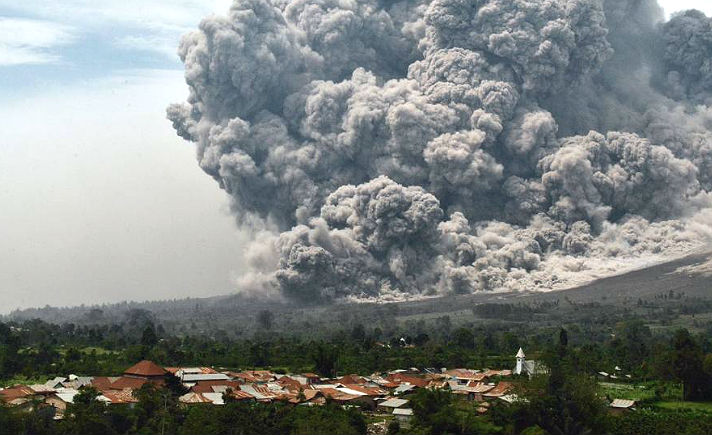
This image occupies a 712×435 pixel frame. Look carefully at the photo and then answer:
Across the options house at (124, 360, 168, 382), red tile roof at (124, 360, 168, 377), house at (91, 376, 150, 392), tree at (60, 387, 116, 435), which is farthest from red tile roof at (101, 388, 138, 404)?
red tile roof at (124, 360, 168, 377)

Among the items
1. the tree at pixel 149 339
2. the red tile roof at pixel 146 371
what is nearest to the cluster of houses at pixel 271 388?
the red tile roof at pixel 146 371

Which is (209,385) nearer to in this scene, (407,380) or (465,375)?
(407,380)

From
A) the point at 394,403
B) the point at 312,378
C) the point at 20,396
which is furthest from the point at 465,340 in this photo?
the point at 20,396

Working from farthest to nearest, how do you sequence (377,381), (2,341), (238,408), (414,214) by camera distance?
(414,214), (2,341), (377,381), (238,408)

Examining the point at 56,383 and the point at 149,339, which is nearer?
the point at 56,383

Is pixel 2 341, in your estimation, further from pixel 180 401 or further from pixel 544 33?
pixel 544 33

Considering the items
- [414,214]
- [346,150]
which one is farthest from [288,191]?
[414,214]
